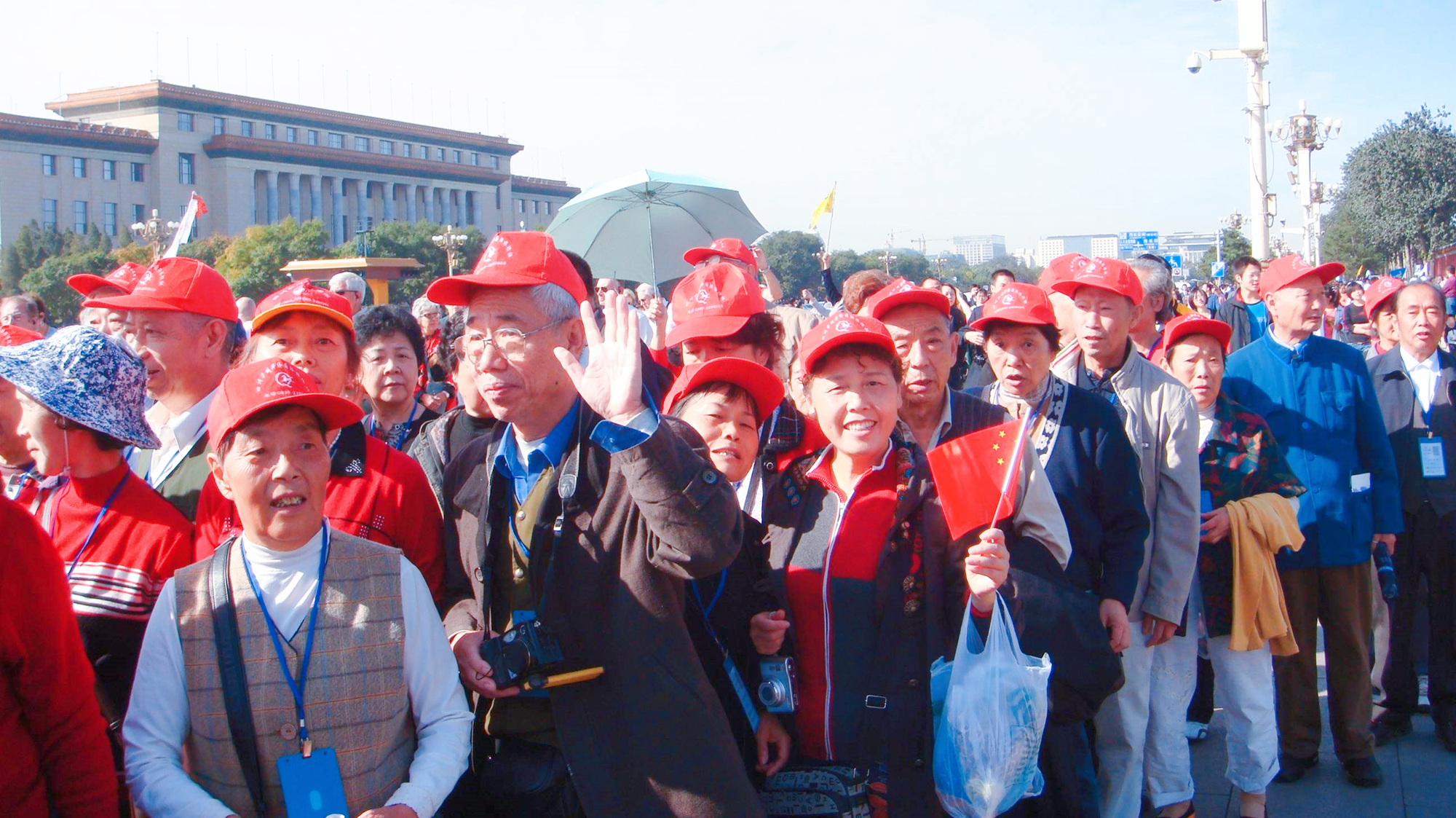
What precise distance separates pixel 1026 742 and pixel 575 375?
4.69 feet

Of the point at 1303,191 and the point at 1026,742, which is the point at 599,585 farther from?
the point at 1303,191

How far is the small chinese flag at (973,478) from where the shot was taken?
2.55 metres

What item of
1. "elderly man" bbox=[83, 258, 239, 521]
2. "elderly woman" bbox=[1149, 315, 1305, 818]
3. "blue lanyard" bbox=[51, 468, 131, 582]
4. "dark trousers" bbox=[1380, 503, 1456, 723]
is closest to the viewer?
"blue lanyard" bbox=[51, 468, 131, 582]

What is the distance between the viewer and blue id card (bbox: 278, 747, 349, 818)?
2.03m

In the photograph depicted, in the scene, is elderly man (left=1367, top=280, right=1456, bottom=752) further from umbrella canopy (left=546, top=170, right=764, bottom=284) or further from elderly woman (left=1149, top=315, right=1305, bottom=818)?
umbrella canopy (left=546, top=170, right=764, bottom=284)

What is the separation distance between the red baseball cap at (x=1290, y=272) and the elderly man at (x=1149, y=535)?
117 cm

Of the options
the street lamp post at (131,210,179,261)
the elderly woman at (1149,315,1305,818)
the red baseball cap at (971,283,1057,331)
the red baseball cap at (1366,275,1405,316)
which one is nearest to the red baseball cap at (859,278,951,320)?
the red baseball cap at (971,283,1057,331)

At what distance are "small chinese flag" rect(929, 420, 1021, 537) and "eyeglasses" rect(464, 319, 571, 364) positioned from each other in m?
1.02

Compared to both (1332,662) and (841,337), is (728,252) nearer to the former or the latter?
(841,337)

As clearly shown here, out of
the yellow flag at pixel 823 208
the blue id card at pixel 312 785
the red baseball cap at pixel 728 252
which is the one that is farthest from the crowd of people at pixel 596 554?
the yellow flag at pixel 823 208

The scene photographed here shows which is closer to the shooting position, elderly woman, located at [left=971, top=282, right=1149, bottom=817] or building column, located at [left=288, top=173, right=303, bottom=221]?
elderly woman, located at [left=971, top=282, right=1149, bottom=817]

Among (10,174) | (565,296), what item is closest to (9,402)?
(565,296)

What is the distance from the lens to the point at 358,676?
210 cm

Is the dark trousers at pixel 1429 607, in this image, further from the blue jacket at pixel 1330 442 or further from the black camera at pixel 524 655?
the black camera at pixel 524 655
